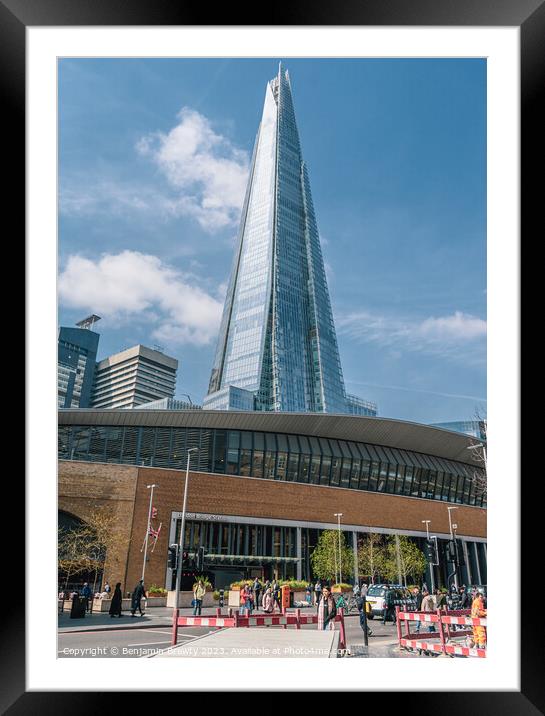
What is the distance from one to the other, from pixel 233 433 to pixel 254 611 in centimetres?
1721

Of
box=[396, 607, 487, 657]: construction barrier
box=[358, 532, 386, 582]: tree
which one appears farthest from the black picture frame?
box=[358, 532, 386, 582]: tree

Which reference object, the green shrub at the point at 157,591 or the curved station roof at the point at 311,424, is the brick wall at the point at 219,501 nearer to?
the green shrub at the point at 157,591

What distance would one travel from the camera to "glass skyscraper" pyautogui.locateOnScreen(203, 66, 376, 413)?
14800 cm

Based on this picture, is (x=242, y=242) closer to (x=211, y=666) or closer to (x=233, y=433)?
(x=233, y=433)

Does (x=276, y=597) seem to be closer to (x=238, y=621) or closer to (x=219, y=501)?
(x=219, y=501)

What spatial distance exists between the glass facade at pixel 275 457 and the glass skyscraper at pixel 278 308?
90.5 meters

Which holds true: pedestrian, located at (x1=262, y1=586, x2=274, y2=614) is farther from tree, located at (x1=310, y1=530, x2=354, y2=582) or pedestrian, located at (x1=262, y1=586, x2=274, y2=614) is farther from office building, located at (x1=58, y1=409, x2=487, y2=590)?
tree, located at (x1=310, y1=530, x2=354, y2=582)

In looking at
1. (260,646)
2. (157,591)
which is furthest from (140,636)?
(157,591)

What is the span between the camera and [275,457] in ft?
149

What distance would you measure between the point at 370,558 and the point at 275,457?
998 cm

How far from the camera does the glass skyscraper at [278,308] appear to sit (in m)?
148

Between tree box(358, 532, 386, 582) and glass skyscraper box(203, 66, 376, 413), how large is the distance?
9612cm

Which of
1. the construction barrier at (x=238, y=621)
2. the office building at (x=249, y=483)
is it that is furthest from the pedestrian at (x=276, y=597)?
the construction barrier at (x=238, y=621)
